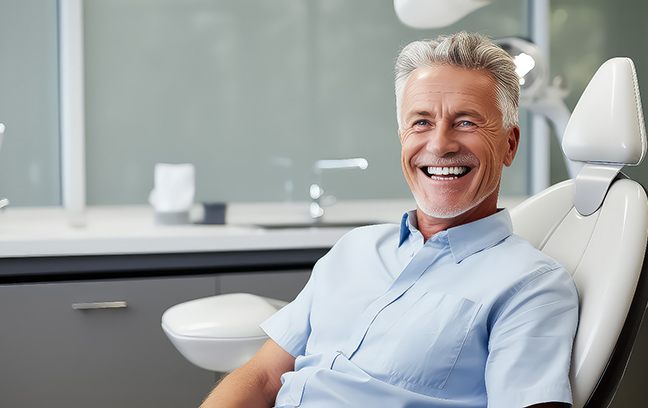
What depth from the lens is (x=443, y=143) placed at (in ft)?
5.34

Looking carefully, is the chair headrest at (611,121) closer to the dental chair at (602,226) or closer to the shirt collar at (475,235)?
the dental chair at (602,226)

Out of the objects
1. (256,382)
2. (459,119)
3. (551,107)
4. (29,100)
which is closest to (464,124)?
(459,119)

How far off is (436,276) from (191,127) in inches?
75.5

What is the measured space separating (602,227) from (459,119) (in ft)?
0.98

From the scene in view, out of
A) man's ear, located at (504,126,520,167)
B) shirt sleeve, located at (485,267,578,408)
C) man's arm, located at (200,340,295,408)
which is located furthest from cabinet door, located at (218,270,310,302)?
shirt sleeve, located at (485,267,578,408)

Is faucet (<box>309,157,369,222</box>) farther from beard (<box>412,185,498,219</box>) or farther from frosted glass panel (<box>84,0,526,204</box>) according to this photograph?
beard (<box>412,185,498,219</box>)

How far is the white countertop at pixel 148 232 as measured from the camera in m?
2.71

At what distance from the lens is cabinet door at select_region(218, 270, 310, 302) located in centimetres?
285

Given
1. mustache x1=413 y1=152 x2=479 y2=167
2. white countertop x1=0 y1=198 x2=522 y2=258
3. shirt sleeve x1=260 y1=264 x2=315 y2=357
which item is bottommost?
shirt sleeve x1=260 y1=264 x2=315 y2=357

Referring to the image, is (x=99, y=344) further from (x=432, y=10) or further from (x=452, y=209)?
(x=452, y=209)

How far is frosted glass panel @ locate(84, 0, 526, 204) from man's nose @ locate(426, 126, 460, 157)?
1885 mm

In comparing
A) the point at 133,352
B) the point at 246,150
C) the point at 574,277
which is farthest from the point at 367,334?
the point at 246,150

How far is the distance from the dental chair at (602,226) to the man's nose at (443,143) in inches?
8.1

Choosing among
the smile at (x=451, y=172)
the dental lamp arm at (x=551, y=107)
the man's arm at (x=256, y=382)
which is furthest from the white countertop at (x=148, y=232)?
the smile at (x=451, y=172)
